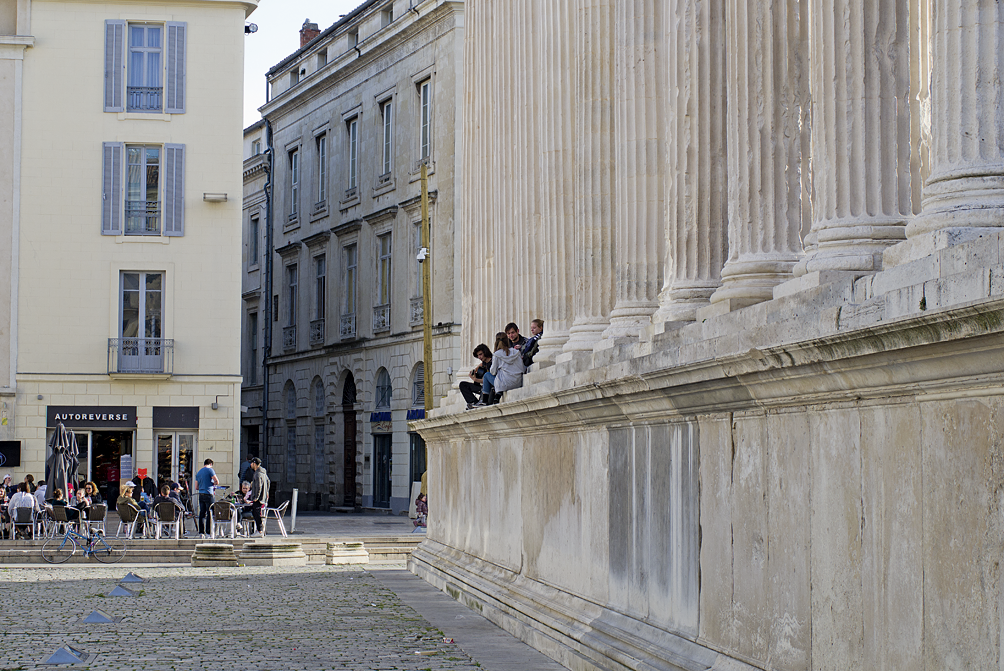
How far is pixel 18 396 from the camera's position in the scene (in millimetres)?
34531

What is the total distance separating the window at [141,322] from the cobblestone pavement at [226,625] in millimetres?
14969

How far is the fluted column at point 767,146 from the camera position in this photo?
327 inches

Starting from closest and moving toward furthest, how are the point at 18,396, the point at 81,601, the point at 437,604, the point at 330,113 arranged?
1. the point at 437,604
2. the point at 81,601
3. the point at 18,396
4. the point at 330,113

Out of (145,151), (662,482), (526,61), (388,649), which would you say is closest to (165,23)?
(145,151)

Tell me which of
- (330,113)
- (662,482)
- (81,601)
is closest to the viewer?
(662,482)

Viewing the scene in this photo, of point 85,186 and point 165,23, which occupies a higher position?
point 165,23

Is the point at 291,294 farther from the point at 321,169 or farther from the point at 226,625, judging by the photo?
the point at 226,625

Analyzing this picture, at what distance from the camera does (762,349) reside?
22.5ft

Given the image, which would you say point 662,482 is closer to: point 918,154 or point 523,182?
point 918,154

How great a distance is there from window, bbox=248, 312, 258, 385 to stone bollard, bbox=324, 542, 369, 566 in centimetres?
2846

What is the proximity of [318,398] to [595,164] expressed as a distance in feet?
111

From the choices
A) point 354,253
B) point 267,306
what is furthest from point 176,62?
point 267,306

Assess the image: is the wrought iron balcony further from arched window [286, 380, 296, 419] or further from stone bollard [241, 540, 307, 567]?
stone bollard [241, 540, 307, 567]

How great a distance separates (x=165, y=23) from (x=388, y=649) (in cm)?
2725
